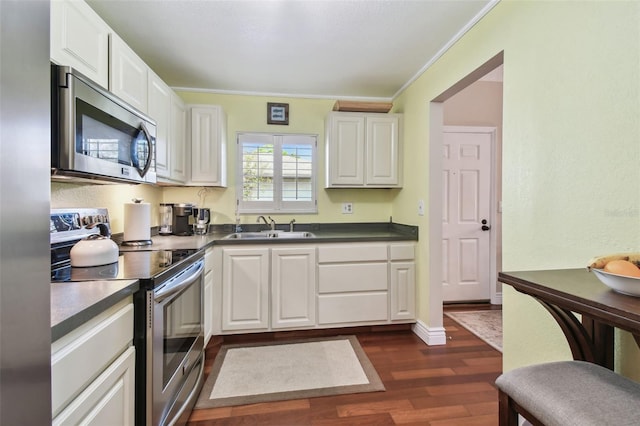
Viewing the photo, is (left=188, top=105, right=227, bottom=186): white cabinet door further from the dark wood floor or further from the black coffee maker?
the dark wood floor

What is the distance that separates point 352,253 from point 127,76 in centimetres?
204

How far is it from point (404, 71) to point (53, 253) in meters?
2.74

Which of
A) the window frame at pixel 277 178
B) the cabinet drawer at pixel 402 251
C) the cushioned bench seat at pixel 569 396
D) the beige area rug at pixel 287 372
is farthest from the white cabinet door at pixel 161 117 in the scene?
the cushioned bench seat at pixel 569 396

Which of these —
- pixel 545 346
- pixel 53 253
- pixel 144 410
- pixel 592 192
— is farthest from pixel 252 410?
pixel 592 192

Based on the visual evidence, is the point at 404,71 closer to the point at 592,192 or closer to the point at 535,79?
the point at 535,79

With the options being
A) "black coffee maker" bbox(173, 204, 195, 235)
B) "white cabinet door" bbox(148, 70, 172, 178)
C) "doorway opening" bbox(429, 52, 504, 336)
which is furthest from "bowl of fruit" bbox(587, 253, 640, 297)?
"black coffee maker" bbox(173, 204, 195, 235)

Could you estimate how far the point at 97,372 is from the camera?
906mm

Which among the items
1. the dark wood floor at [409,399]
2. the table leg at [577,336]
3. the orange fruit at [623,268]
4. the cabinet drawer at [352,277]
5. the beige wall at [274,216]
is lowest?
the dark wood floor at [409,399]

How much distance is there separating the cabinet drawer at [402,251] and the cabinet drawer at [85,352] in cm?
209

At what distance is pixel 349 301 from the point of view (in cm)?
262

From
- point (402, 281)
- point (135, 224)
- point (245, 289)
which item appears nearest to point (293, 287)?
point (245, 289)

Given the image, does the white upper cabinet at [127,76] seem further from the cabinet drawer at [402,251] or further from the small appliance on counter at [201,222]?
the cabinet drawer at [402,251]

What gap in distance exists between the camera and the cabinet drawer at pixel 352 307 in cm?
259

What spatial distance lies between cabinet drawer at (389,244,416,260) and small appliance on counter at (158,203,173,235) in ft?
6.56
